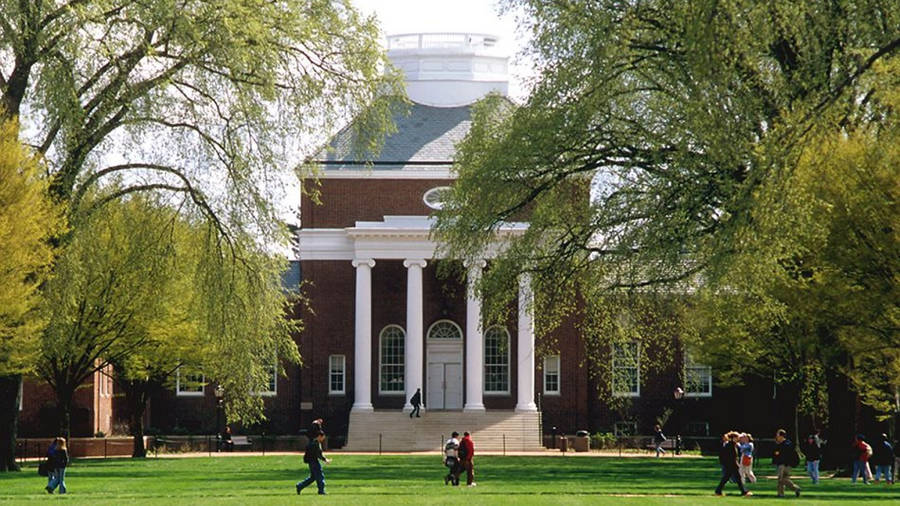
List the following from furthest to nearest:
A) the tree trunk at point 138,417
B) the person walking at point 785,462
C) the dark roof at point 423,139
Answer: the dark roof at point 423,139 < the tree trunk at point 138,417 < the person walking at point 785,462

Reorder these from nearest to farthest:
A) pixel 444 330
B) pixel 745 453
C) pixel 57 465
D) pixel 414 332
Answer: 1. pixel 57 465
2. pixel 745 453
3. pixel 414 332
4. pixel 444 330

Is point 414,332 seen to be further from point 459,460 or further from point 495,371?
point 459,460

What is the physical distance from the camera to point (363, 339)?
2518 inches

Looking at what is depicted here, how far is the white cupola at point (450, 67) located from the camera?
70.4 meters

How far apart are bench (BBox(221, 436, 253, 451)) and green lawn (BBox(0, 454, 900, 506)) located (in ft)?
35.1

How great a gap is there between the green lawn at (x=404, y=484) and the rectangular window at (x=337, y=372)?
A: 1635cm

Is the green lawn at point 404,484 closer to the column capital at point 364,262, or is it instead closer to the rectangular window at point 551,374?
the column capital at point 364,262

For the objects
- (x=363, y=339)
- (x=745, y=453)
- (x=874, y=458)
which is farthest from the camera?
(x=363, y=339)

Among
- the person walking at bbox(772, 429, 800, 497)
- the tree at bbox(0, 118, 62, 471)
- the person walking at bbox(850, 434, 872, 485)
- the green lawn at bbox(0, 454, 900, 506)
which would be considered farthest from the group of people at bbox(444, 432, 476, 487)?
the person walking at bbox(850, 434, 872, 485)

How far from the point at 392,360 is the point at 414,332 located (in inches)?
142

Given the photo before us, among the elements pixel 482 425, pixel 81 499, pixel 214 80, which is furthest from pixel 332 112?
pixel 482 425

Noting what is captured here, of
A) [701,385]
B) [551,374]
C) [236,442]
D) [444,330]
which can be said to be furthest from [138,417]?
[701,385]

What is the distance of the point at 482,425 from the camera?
6206 centimetres

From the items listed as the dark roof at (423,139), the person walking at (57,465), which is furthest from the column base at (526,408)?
the person walking at (57,465)
